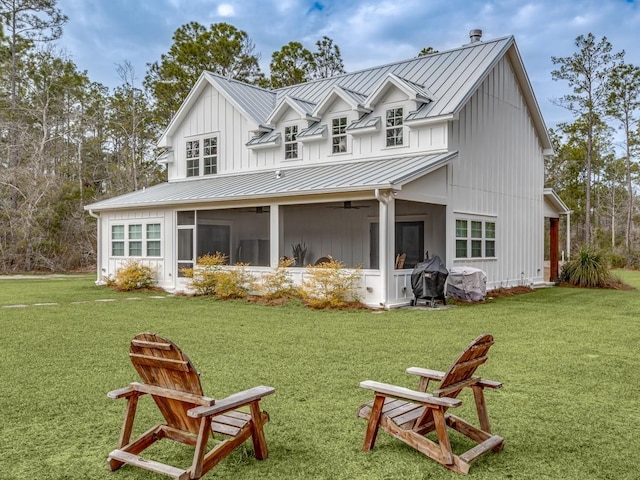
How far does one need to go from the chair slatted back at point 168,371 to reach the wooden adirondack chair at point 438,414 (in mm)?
1187

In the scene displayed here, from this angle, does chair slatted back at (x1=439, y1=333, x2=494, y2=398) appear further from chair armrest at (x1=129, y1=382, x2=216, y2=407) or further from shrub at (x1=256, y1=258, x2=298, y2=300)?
shrub at (x1=256, y1=258, x2=298, y2=300)

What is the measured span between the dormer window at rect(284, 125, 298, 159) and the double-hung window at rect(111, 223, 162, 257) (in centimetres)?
453

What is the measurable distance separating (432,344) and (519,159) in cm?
1163

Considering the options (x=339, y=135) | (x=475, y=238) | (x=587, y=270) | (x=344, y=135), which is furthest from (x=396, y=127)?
(x=587, y=270)

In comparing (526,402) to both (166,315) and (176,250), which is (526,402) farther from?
(176,250)

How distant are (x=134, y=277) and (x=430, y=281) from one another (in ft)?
28.3

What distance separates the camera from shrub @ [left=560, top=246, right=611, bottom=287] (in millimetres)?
17234

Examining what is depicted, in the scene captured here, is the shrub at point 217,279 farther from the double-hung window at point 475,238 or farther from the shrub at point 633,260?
the shrub at point 633,260

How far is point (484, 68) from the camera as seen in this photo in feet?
49.0

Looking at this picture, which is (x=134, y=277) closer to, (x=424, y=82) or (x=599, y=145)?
(x=424, y=82)

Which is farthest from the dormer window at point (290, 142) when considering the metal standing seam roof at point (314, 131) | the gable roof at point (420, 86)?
the gable roof at point (420, 86)

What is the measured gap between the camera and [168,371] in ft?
11.0

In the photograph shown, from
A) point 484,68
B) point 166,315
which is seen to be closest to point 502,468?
point 166,315

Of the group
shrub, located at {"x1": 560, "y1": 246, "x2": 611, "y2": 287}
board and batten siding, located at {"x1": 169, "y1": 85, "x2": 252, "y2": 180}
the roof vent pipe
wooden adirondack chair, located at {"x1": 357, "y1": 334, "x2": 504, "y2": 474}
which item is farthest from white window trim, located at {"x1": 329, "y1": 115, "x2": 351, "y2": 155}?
wooden adirondack chair, located at {"x1": 357, "y1": 334, "x2": 504, "y2": 474}
